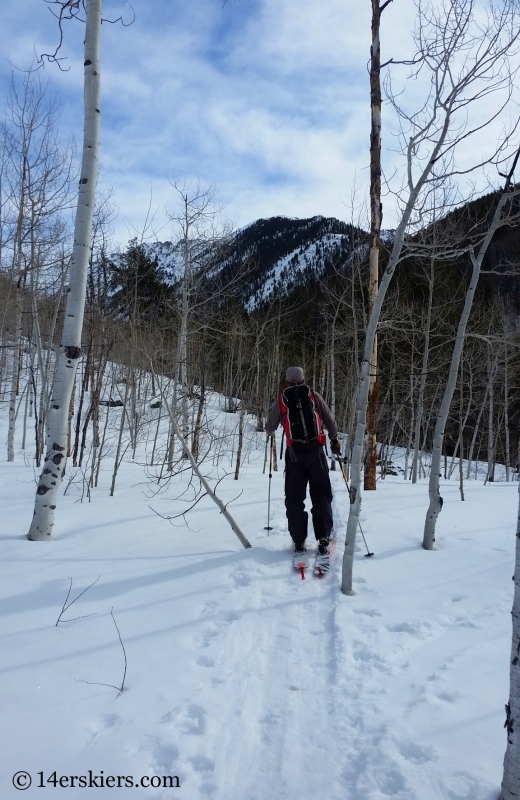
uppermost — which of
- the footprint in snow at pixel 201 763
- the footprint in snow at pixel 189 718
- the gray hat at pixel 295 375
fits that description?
the gray hat at pixel 295 375

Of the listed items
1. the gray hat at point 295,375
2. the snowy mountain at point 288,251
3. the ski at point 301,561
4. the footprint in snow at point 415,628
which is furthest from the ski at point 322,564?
the snowy mountain at point 288,251

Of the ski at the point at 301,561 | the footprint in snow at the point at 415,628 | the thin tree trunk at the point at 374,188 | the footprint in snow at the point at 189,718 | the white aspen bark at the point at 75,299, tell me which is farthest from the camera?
the thin tree trunk at the point at 374,188

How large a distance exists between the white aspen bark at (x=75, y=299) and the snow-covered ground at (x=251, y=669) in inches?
18.1

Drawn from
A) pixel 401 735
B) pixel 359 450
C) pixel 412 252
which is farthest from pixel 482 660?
pixel 412 252

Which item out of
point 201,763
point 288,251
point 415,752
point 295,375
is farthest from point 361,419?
point 288,251

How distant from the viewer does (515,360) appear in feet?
75.3

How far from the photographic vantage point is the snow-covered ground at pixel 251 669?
194cm

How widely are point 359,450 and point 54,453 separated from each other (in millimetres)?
3234

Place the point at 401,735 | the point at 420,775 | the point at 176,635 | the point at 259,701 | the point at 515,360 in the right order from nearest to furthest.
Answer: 1. the point at 420,775
2. the point at 401,735
3. the point at 259,701
4. the point at 176,635
5. the point at 515,360

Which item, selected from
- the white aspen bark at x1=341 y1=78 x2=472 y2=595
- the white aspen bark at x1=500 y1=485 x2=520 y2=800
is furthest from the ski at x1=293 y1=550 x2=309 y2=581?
the white aspen bark at x1=500 y1=485 x2=520 y2=800

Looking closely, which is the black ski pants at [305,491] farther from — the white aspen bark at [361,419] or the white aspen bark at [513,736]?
the white aspen bark at [513,736]

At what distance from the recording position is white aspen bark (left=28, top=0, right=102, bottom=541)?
4652mm

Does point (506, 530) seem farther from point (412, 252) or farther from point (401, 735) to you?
point (401, 735)

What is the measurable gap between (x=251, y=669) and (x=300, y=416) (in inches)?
99.2
